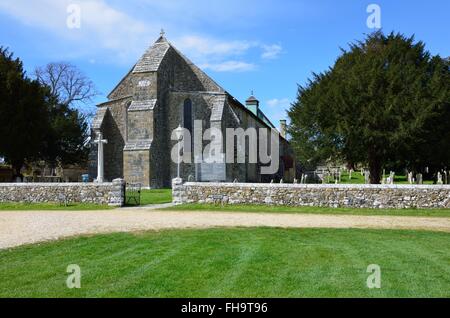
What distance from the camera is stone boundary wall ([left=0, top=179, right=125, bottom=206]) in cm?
1889

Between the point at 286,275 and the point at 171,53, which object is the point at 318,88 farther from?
the point at 286,275

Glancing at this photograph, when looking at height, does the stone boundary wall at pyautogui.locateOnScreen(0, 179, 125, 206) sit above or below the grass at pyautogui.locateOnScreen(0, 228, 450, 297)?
above

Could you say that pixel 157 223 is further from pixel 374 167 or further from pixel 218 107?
pixel 218 107

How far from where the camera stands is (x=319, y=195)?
A: 18.0 meters

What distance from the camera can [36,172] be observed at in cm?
4722

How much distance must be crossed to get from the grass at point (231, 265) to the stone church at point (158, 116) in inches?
789

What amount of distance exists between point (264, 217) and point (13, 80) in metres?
26.9

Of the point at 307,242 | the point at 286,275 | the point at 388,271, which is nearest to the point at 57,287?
the point at 286,275

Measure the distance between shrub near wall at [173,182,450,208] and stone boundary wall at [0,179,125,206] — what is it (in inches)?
100

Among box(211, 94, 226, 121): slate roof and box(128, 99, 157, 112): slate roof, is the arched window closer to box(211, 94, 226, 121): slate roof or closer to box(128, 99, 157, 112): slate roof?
box(211, 94, 226, 121): slate roof

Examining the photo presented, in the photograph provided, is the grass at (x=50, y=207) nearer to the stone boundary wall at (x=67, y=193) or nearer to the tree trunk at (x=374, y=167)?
the stone boundary wall at (x=67, y=193)

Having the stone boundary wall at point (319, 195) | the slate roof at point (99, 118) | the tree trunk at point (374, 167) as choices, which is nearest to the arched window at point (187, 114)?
the slate roof at point (99, 118)

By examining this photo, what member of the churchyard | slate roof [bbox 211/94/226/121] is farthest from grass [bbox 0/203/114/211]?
slate roof [bbox 211/94/226/121]

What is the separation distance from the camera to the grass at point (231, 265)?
18.5 feet
